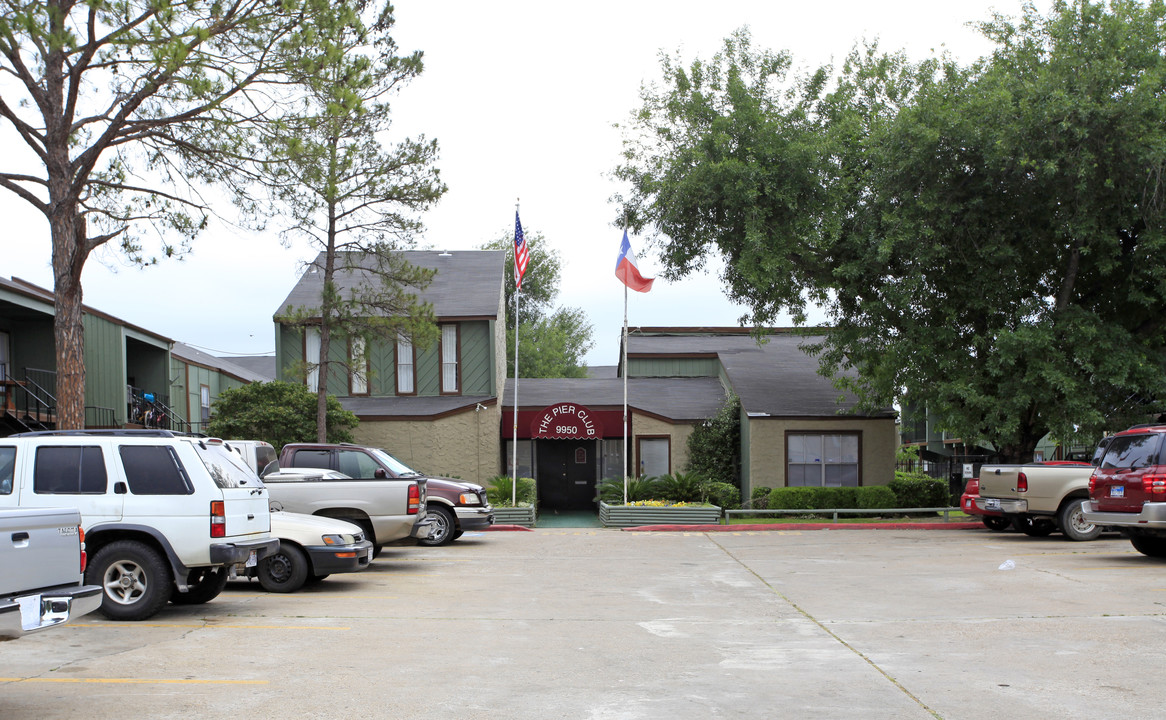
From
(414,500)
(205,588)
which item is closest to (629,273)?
(414,500)

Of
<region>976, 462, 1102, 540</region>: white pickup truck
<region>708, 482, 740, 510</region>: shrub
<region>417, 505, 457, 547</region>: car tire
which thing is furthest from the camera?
<region>708, 482, 740, 510</region>: shrub

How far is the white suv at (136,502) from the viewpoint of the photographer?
9.80m

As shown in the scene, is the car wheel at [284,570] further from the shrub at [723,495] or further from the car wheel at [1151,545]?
the shrub at [723,495]

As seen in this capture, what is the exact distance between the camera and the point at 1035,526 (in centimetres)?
2005

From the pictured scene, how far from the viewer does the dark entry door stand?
3045 centimetres

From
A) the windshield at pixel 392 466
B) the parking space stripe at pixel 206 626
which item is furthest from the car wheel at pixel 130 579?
the windshield at pixel 392 466

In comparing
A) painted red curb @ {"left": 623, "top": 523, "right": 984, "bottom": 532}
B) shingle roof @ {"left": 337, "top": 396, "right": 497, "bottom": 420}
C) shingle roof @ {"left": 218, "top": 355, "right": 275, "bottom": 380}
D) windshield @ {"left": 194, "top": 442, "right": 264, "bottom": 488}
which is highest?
shingle roof @ {"left": 218, "top": 355, "right": 275, "bottom": 380}

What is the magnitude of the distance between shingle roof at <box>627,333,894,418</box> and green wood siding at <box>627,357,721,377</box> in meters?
0.30

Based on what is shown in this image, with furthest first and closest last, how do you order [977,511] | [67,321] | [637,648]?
[977,511] < [67,321] < [637,648]

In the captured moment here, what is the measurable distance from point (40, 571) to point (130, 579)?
3822mm

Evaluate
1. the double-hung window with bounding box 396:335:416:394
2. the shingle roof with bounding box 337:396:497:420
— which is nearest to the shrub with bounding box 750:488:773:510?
the shingle roof with bounding box 337:396:497:420

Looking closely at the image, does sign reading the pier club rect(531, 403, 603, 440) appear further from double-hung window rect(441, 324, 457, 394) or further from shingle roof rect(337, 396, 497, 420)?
double-hung window rect(441, 324, 457, 394)

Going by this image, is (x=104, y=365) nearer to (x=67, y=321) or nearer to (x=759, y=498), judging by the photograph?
(x=67, y=321)

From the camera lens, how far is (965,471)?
25703 millimetres
